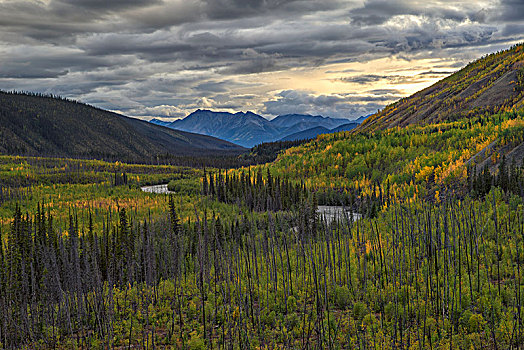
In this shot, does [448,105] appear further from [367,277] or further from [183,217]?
[367,277]

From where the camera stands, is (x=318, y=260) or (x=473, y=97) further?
(x=473, y=97)

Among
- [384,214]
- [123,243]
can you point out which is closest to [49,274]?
[123,243]

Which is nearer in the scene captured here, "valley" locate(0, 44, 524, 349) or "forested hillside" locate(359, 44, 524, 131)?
"valley" locate(0, 44, 524, 349)

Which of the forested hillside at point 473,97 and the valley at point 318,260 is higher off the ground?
the forested hillside at point 473,97

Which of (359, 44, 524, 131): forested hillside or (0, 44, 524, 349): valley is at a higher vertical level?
(359, 44, 524, 131): forested hillside

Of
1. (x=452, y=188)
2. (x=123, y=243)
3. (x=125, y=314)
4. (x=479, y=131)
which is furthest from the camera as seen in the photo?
(x=479, y=131)

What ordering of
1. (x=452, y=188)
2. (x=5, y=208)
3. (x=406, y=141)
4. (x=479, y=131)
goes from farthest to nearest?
1. (x=5, y=208)
2. (x=406, y=141)
3. (x=479, y=131)
4. (x=452, y=188)

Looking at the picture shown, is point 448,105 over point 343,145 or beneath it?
over

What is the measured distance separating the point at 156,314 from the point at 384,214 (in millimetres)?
32841

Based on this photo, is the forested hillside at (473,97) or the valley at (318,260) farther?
the forested hillside at (473,97)

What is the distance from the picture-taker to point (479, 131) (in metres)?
72.1

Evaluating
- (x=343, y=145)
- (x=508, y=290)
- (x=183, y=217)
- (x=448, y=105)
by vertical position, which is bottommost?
(x=183, y=217)

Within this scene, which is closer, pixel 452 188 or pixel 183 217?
pixel 452 188

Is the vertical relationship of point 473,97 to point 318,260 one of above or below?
above
